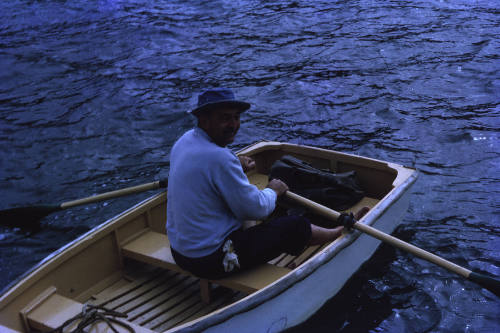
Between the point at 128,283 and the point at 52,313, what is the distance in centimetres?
97

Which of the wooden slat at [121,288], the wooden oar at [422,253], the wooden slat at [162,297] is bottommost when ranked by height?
the wooden slat at [162,297]

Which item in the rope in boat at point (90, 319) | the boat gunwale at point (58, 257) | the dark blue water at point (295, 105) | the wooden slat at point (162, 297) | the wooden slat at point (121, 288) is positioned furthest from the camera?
the dark blue water at point (295, 105)

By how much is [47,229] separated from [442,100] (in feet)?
26.1

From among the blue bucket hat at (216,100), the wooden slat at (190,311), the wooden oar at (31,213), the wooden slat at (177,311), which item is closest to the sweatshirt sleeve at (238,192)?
the blue bucket hat at (216,100)

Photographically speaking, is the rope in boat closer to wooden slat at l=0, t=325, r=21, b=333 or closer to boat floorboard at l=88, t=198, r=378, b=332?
wooden slat at l=0, t=325, r=21, b=333

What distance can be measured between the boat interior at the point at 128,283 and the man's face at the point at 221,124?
1260 millimetres

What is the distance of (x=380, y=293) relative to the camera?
5.89 m

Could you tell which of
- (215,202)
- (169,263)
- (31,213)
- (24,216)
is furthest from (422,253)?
(24,216)

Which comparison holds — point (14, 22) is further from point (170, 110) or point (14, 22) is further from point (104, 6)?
point (170, 110)

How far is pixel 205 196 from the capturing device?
170 inches

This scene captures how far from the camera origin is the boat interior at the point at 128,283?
14.7 feet

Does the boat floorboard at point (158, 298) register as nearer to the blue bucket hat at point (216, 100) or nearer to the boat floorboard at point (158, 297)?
the boat floorboard at point (158, 297)

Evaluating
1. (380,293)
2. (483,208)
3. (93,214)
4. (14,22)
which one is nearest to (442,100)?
(483,208)

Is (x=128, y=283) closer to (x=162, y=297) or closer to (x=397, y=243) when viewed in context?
(x=162, y=297)
